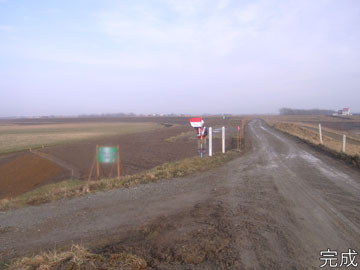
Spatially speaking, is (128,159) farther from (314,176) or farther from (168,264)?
(168,264)

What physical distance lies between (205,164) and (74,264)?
894cm

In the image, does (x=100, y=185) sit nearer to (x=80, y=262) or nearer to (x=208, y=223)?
(x=208, y=223)

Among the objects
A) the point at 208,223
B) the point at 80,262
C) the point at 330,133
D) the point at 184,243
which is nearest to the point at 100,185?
the point at 208,223

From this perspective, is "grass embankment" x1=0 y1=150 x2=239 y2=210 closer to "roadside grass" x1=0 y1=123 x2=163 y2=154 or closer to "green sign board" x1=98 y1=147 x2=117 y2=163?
"green sign board" x1=98 y1=147 x2=117 y2=163

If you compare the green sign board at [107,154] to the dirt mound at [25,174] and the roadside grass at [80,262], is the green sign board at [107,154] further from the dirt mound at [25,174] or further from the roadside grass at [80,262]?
the roadside grass at [80,262]

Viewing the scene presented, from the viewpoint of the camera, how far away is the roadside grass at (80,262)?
3502 mm

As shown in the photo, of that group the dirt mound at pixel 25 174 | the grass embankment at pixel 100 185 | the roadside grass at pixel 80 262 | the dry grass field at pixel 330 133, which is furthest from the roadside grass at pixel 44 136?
the dry grass field at pixel 330 133

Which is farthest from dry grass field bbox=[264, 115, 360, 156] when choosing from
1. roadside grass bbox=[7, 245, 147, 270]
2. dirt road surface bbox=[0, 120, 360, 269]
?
roadside grass bbox=[7, 245, 147, 270]

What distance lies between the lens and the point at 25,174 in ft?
58.5

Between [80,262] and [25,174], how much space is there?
16802 mm

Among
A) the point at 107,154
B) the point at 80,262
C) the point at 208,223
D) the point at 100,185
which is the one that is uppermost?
the point at 107,154

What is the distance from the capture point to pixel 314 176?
9.30 m

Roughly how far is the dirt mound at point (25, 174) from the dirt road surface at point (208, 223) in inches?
360

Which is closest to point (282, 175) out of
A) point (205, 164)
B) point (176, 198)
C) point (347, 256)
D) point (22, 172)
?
point (205, 164)
